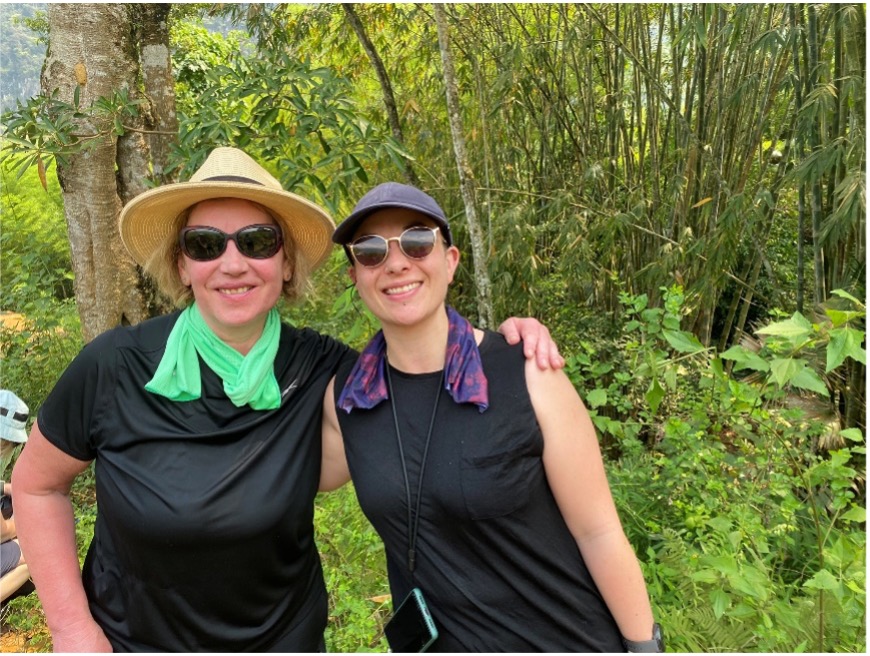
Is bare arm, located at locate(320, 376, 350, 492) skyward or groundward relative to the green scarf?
groundward

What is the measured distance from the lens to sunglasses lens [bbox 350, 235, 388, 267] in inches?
49.5

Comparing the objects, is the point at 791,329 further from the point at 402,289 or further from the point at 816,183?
the point at 816,183

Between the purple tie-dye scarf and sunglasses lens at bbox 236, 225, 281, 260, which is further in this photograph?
sunglasses lens at bbox 236, 225, 281, 260

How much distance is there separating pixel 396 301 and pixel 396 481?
13.8 inches

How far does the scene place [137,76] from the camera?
299 centimetres

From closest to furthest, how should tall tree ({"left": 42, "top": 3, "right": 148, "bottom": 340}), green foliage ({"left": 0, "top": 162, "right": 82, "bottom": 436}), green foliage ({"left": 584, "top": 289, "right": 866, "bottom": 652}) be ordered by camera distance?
1. green foliage ({"left": 584, "top": 289, "right": 866, "bottom": 652})
2. tall tree ({"left": 42, "top": 3, "right": 148, "bottom": 340})
3. green foliage ({"left": 0, "top": 162, "right": 82, "bottom": 436})

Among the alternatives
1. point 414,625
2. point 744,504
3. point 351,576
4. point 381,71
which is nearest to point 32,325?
point 381,71

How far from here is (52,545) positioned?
1444mm

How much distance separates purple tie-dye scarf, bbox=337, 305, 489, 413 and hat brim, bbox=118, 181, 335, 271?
393 millimetres

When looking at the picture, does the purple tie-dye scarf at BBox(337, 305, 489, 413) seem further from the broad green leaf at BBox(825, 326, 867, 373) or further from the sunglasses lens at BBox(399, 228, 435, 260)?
the broad green leaf at BBox(825, 326, 867, 373)

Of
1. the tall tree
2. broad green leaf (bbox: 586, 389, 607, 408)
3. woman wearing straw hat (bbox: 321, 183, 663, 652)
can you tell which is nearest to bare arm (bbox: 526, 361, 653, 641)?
woman wearing straw hat (bbox: 321, 183, 663, 652)

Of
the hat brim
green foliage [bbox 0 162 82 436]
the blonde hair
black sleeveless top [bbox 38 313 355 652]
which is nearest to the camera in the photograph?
black sleeveless top [bbox 38 313 355 652]

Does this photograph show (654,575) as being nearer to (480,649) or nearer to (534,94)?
(480,649)

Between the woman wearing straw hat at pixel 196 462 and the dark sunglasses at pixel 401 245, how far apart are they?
0.98ft
